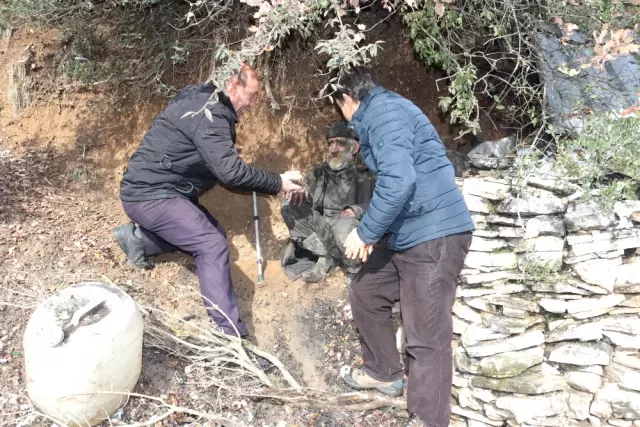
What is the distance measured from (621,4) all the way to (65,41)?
16.5ft

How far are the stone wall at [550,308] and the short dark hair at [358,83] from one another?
1.40 metres

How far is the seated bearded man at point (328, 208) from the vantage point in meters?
5.26

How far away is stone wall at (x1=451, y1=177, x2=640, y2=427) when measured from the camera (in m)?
4.05

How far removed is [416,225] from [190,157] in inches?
70.7

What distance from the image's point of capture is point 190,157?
13.5 feet

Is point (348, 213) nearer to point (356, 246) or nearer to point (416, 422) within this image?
point (356, 246)

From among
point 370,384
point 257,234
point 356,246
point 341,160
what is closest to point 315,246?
point 257,234

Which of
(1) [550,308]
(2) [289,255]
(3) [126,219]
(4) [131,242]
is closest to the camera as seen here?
(1) [550,308]

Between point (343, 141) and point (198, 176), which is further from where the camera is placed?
point (343, 141)

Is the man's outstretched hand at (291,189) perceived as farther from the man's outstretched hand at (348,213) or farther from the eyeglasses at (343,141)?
the eyeglasses at (343,141)

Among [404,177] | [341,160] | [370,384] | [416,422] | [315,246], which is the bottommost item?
[416,422]

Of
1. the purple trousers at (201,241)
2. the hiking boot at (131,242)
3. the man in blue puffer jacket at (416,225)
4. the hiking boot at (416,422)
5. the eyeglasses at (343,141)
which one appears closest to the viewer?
the man in blue puffer jacket at (416,225)

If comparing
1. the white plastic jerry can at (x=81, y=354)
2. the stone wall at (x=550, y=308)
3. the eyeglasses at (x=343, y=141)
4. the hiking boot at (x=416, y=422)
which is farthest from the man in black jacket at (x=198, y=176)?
the stone wall at (x=550, y=308)

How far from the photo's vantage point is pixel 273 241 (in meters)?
5.64
